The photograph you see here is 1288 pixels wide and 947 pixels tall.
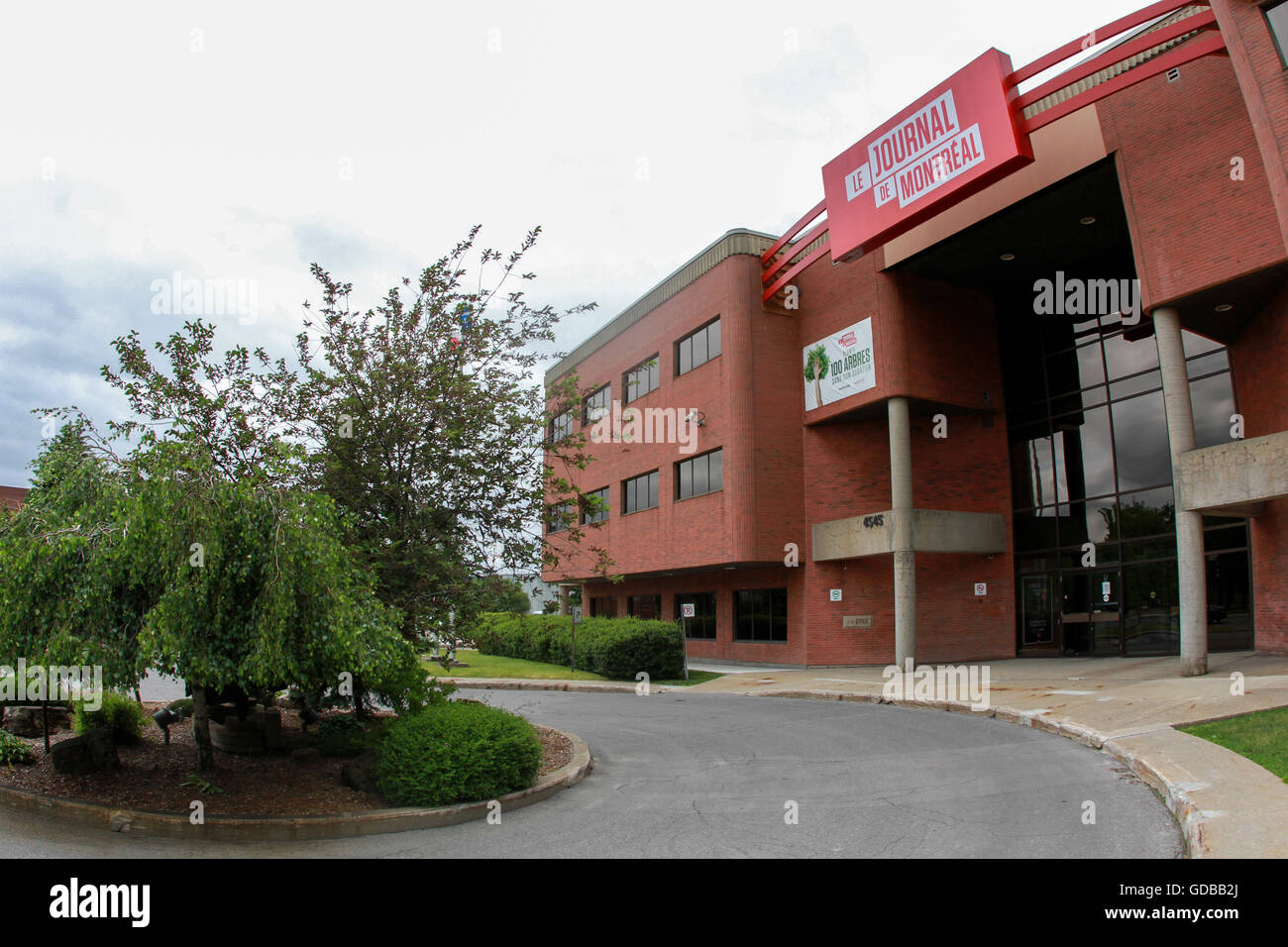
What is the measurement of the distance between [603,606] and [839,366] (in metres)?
18.7

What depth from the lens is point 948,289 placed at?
24.0 m

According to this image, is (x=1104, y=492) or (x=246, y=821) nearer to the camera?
(x=246, y=821)

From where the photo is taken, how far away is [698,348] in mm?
27750

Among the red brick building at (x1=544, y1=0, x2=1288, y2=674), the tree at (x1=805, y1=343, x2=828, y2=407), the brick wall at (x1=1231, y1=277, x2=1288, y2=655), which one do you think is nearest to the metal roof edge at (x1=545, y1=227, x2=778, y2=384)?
the red brick building at (x1=544, y1=0, x2=1288, y2=674)

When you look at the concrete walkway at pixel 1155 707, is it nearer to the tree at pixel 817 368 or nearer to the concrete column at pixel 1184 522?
the concrete column at pixel 1184 522

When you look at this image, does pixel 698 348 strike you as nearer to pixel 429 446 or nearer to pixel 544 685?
pixel 544 685

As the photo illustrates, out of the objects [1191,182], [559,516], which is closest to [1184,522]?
[1191,182]

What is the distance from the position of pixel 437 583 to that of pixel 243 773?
2.66m

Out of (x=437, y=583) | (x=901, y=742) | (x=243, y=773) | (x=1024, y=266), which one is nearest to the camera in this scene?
(x=243, y=773)

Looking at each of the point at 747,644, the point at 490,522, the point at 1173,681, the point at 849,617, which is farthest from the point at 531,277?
the point at 747,644

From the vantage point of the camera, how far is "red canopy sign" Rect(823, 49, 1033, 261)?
17031 mm

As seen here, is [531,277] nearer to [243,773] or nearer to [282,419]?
[282,419]

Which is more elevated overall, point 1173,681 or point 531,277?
point 531,277

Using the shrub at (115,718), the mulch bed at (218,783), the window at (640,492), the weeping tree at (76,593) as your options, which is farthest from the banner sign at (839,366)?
the weeping tree at (76,593)
